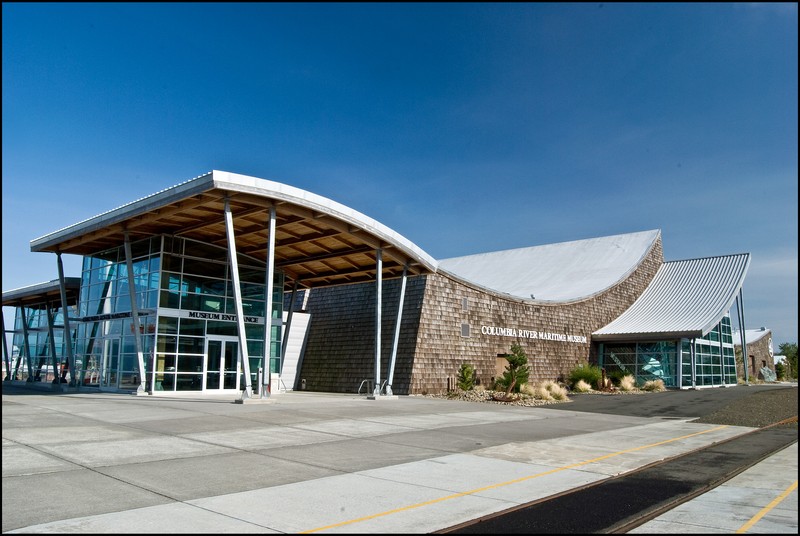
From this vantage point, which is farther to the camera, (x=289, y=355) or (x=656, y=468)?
(x=289, y=355)

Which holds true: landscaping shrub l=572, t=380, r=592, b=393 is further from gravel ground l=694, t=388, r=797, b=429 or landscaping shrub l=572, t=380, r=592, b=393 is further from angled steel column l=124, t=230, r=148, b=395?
angled steel column l=124, t=230, r=148, b=395

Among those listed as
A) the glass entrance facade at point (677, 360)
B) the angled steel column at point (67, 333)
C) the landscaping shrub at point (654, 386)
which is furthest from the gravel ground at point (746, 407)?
the angled steel column at point (67, 333)

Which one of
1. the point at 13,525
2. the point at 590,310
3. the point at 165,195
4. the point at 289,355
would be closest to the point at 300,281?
the point at 289,355

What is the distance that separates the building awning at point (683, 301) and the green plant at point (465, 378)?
519 inches

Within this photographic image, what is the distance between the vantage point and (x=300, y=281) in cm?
3111

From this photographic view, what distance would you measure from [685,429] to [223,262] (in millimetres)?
18381

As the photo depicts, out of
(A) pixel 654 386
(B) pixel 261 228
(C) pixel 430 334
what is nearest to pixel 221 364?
(B) pixel 261 228

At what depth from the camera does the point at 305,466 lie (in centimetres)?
984

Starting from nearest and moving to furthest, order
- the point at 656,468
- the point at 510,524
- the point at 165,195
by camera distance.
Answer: the point at 510,524
the point at 656,468
the point at 165,195

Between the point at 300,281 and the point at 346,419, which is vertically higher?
the point at 300,281

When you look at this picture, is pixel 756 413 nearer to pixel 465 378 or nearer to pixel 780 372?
pixel 465 378

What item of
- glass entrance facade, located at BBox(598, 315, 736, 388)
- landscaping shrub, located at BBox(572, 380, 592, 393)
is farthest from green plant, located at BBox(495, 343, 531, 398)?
glass entrance facade, located at BBox(598, 315, 736, 388)

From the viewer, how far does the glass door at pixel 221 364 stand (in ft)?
82.0

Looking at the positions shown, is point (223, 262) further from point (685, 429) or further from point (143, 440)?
point (685, 429)
